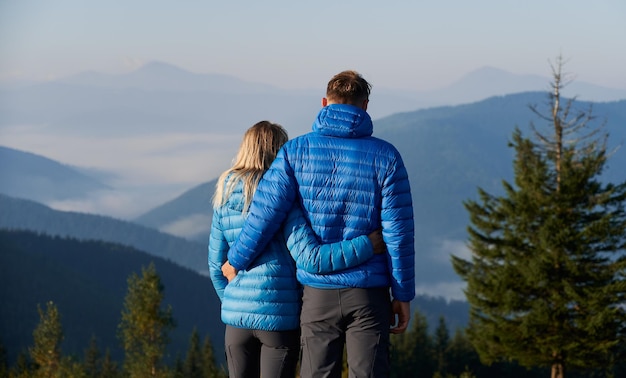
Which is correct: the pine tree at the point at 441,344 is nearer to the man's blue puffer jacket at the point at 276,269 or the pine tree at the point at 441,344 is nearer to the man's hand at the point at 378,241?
the man's blue puffer jacket at the point at 276,269

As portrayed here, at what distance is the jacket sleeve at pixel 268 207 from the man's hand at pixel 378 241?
469 millimetres

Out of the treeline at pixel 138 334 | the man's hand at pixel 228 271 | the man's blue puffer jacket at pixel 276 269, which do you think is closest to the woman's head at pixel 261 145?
the man's blue puffer jacket at pixel 276 269

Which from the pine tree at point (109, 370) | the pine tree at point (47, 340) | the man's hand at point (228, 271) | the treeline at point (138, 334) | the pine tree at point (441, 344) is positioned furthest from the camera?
the pine tree at point (441, 344)

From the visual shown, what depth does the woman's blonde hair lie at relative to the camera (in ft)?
17.1

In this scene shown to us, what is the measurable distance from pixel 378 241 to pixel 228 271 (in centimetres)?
99

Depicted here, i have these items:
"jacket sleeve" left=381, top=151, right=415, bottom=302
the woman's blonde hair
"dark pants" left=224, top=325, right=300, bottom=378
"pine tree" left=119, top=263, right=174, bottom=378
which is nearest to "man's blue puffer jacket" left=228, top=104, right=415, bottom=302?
"jacket sleeve" left=381, top=151, right=415, bottom=302

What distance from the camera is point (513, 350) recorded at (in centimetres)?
3659

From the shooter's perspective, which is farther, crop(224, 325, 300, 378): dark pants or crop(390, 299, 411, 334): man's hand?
crop(224, 325, 300, 378): dark pants

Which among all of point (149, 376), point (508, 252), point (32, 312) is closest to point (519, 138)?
point (508, 252)

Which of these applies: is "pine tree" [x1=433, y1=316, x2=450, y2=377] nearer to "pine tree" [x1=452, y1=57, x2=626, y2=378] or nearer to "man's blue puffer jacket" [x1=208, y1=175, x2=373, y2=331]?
"pine tree" [x1=452, y1=57, x2=626, y2=378]

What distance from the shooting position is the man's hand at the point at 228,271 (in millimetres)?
5293

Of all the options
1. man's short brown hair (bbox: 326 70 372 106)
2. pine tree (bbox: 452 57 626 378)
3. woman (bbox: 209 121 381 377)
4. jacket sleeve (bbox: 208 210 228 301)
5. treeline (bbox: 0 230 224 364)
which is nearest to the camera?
man's short brown hair (bbox: 326 70 372 106)

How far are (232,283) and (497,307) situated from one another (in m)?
33.4

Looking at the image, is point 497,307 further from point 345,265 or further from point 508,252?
point 345,265
